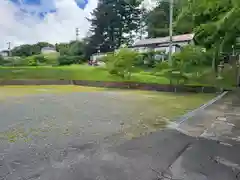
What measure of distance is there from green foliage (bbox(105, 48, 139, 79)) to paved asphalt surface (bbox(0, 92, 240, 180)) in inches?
337

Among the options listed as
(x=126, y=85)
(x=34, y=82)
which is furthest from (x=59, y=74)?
(x=126, y=85)

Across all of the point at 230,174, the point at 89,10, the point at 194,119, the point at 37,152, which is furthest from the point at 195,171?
the point at 89,10

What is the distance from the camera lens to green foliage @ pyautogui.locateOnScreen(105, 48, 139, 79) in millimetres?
12664

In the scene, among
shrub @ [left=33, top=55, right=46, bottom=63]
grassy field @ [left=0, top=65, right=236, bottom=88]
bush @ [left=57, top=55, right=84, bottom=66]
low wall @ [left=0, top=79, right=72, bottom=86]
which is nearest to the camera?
grassy field @ [left=0, top=65, right=236, bottom=88]

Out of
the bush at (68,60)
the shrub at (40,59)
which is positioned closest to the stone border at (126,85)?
the bush at (68,60)

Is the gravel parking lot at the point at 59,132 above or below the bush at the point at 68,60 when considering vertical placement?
below

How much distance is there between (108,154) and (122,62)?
33.5ft

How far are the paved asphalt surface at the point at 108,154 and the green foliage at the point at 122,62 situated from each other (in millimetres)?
8557

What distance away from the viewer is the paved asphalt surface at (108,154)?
220 cm

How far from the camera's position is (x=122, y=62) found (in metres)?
12.7

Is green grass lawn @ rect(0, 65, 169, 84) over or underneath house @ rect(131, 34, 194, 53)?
underneath

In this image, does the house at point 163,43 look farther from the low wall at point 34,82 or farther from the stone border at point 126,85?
the low wall at point 34,82

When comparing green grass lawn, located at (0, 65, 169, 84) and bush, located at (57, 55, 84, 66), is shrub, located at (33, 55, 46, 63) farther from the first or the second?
green grass lawn, located at (0, 65, 169, 84)

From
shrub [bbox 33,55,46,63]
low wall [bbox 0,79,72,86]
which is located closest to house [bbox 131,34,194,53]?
shrub [bbox 33,55,46,63]
